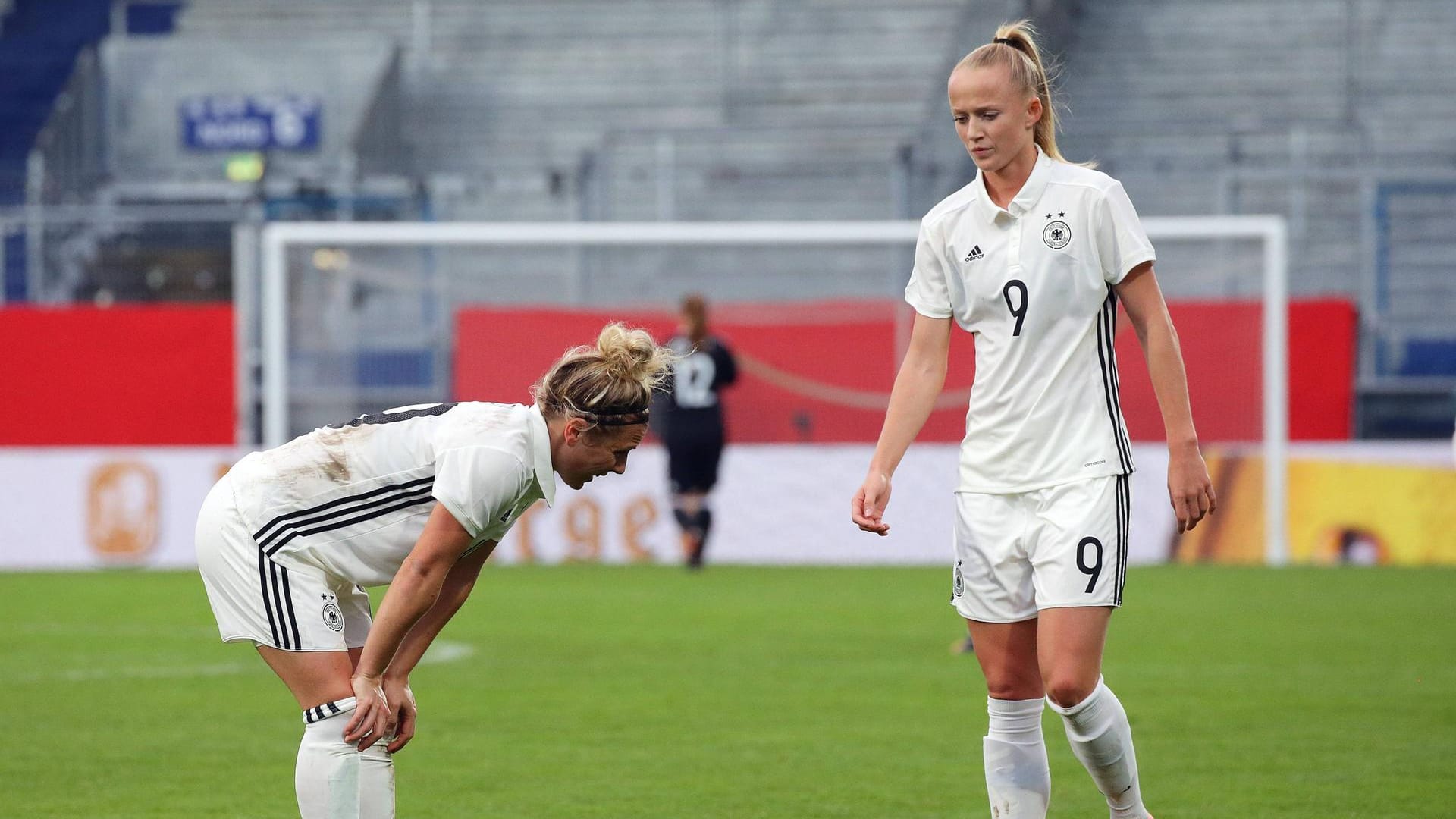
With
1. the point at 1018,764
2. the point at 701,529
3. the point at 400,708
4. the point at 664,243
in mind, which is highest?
the point at 664,243

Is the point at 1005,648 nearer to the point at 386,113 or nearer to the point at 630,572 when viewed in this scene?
the point at 630,572

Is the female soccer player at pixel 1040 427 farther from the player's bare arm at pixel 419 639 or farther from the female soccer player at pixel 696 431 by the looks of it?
the female soccer player at pixel 696 431

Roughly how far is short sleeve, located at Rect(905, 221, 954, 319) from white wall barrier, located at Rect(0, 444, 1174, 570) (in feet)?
33.8

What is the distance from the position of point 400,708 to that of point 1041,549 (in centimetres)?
145

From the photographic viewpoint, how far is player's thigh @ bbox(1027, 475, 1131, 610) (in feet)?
13.9

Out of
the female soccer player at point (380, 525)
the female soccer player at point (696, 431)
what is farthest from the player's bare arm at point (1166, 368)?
the female soccer player at point (696, 431)

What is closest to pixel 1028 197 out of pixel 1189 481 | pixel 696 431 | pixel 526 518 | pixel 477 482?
pixel 1189 481

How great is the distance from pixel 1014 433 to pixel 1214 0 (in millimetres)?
20056

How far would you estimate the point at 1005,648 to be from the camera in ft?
14.5

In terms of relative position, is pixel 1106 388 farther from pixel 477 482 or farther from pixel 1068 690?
pixel 477 482

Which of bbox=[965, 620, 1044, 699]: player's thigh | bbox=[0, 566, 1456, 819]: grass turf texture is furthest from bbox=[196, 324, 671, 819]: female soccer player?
bbox=[0, 566, 1456, 819]: grass turf texture

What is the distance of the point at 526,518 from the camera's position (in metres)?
14.8

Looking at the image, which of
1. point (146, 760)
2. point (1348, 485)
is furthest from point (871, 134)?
point (146, 760)

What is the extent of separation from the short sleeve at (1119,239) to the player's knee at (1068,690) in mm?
904
